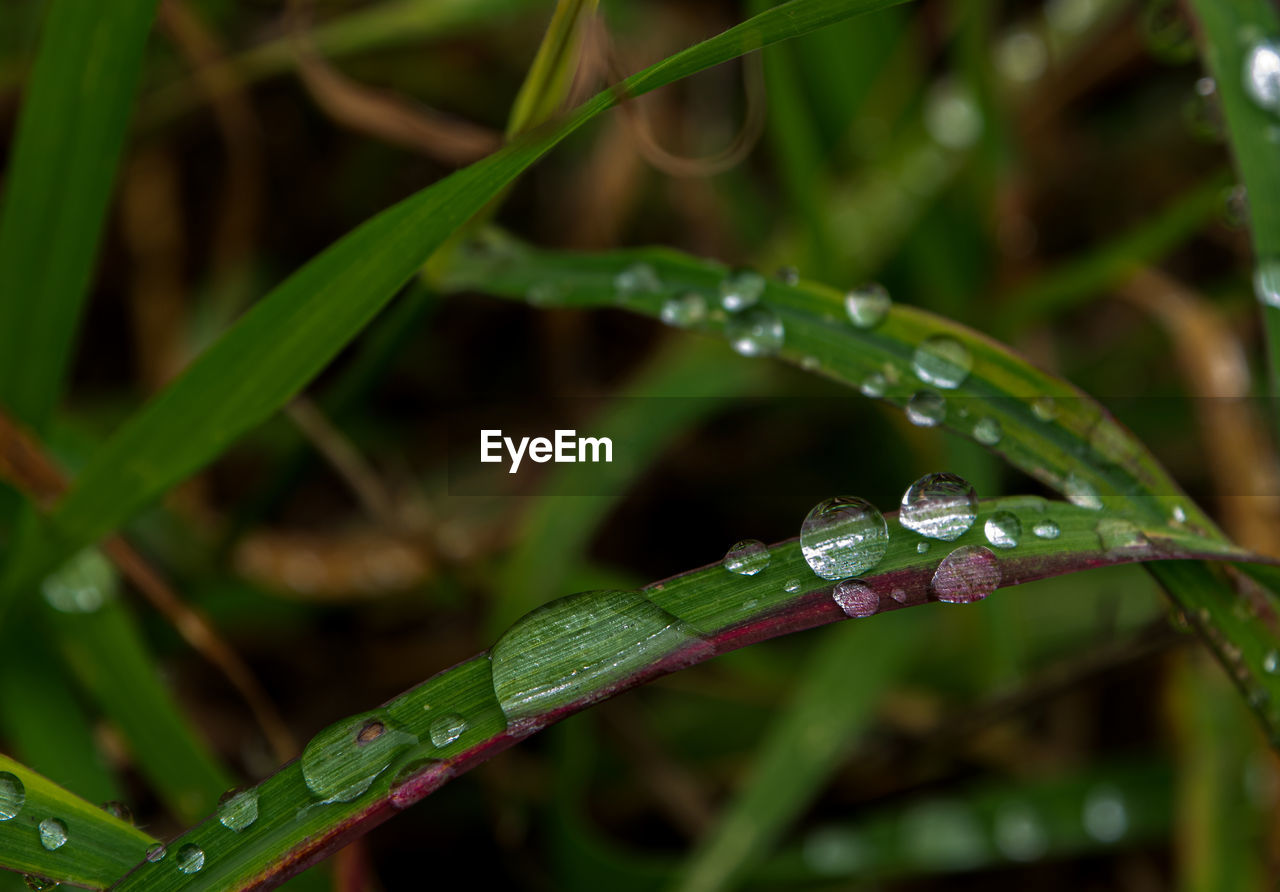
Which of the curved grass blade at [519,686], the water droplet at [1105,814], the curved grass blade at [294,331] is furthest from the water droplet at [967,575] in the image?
the water droplet at [1105,814]

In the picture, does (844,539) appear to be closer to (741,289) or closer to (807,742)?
(741,289)

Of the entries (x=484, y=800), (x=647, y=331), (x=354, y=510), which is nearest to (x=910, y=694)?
(x=484, y=800)

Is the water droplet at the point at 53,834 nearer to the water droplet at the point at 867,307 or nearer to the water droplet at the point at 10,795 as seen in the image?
the water droplet at the point at 10,795

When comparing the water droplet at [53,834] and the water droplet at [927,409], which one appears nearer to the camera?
the water droplet at [53,834]

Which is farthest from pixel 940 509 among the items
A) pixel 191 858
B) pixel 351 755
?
pixel 191 858

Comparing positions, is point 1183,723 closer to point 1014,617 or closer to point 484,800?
point 1014,617

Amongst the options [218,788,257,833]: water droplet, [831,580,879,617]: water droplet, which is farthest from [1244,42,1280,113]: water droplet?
[218,788,257,833]: water droplet

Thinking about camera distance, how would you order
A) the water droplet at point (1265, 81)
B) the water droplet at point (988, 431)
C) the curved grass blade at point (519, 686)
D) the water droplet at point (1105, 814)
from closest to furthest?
the curved grass blade at point (519, 686)
the water droplet at point (988, 431)
the water droplet at point (1265, 81)
the water droplet at point (1105, 814)
